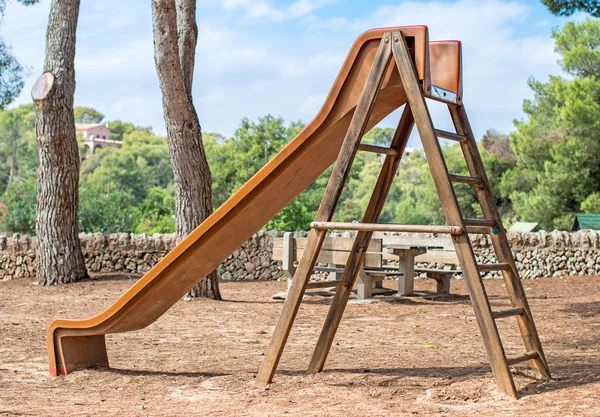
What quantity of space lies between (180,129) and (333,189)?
16.7 ft

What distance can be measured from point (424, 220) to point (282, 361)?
3273 cm

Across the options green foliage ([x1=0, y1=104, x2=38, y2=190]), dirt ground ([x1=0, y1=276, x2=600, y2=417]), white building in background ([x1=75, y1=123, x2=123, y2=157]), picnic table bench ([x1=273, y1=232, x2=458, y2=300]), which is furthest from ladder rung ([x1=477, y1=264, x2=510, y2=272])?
white building in background ([x1=75, y1=123, x2=123, y2=157])

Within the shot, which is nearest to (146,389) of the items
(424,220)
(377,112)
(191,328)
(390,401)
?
(390,401)

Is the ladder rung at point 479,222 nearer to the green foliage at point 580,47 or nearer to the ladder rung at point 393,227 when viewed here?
the ladder rung at point 393,227

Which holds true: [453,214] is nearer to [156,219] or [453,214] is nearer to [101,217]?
[101,217]

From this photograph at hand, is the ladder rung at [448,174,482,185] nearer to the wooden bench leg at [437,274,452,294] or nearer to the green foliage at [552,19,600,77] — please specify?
the wooden bench leg at [437,274,452,294]

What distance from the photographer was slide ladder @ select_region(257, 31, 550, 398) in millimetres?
3537

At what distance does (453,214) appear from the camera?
3605 millimetres

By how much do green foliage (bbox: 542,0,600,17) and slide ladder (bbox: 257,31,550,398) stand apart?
6.52 metres

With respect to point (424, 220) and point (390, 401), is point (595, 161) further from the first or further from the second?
point (390, 401)

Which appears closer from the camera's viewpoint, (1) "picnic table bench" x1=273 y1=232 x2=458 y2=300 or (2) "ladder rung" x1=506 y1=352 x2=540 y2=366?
(2) "ladder rung" x1=506 y1=352 x2=540 y2=366

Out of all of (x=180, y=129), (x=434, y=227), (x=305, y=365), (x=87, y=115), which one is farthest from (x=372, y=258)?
(x=87, y=115)

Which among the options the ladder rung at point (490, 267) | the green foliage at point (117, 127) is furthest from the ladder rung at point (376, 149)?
the green foliage at point (117, 127)

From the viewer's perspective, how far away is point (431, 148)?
3678 mm
